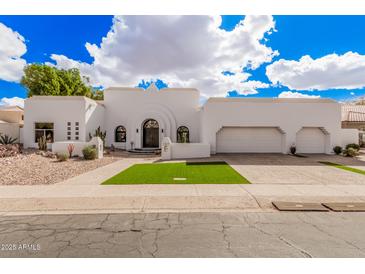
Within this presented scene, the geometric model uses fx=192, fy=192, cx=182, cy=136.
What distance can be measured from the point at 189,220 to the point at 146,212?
1214mm

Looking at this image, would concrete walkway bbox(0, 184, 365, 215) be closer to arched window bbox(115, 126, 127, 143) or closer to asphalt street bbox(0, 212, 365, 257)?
asphalt street bbox(0, 212, 365, 257)

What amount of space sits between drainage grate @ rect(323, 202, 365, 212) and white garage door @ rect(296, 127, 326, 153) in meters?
13.1

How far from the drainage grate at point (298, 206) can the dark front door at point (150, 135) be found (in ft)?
50.9

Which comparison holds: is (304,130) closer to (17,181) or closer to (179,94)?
(179,94)

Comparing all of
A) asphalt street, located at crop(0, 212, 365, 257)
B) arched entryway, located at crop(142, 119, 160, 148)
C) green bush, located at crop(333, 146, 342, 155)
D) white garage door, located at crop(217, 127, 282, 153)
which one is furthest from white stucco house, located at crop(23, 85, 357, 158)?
asphalt street, located at crop(0, 212, 365, 257)

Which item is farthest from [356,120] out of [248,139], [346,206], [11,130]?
[11,130]

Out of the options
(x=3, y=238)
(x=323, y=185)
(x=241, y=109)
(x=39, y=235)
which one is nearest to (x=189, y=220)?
(x=39, y=235)

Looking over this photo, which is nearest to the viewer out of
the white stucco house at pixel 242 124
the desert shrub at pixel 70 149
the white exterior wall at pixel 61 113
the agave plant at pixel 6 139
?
the desert shrub at pixel 70 149

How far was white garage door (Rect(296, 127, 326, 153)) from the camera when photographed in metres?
17.5

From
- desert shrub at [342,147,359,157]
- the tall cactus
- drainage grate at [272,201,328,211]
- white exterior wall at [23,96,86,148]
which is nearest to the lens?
drainage grate at [272,201,328,211]

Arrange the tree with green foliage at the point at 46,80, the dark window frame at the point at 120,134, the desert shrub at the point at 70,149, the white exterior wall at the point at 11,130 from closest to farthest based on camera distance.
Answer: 1. the desert shrub at the point at 70,149
2. the white exterior wall at the point at 11,130
3. the dark window frame at the point at 120,134
4. the tree with green foliage at the point at 46,80

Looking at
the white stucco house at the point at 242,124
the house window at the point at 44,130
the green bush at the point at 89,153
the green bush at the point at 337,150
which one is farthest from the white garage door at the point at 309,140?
the house window at the point at 44,130

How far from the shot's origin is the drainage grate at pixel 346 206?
5266mm

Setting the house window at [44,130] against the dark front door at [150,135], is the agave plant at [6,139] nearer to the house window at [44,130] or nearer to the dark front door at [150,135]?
the house window at [44,130]
